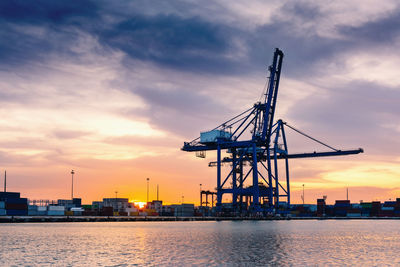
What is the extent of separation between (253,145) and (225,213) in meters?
18.1

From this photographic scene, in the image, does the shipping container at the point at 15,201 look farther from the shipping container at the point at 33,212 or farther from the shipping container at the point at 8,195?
the shipping container at the point at 33,212

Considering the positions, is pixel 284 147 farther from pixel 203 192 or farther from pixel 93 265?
pixel 93 265

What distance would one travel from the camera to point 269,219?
109062mm

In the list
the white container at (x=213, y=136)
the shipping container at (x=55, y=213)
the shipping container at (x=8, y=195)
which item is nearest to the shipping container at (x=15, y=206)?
the shipping container at (x=8, y=195)

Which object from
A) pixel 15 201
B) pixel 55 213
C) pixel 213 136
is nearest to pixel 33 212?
pixel 55 213

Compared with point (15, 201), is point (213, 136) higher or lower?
higher

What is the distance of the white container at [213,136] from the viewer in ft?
340

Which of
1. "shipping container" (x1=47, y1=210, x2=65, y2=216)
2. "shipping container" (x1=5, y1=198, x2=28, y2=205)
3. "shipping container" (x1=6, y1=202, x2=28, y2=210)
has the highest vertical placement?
"shipping container" (x1=5, y1=198, x2=28, y2=205)

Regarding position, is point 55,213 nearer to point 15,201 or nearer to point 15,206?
point 15,201

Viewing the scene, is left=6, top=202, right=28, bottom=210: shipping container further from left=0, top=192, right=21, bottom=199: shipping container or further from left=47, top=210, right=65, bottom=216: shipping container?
left=47, top=210, right=65, bottom=216: shipping container

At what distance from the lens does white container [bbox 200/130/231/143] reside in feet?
340

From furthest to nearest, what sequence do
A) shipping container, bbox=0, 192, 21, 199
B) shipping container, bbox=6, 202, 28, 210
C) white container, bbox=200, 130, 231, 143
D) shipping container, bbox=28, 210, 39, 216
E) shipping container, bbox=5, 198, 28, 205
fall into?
shipping container, bbox=28, 210, 39, 216
shipping container, bbox=0, 192, 21, 199
shipping container, bbox=5, 198, 28, 205
shipping container, bbox=6, 202, 28, 210
white container, bbox=200, 130, 231, 143

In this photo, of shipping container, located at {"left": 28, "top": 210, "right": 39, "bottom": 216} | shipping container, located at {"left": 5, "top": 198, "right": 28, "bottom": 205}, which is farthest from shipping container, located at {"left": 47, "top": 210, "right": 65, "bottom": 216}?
shipping container, located at {"left": 5, "top": 198, "right": 28, "bottom": 205}

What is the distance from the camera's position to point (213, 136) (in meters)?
104
